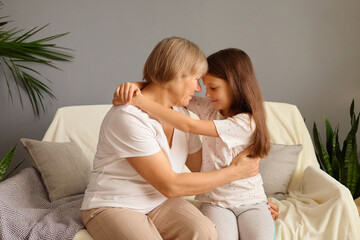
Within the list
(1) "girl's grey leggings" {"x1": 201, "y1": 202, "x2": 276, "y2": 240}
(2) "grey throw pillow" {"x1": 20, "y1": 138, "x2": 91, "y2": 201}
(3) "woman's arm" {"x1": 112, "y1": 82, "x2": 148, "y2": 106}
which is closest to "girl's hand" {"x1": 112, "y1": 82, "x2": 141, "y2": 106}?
(3) "woman's arm" {"x1": 112, "y1": 82, "x2": 148, "y2": 106}

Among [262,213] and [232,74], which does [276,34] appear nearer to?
[232,74]

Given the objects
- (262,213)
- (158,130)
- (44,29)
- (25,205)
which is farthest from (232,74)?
(44,29)

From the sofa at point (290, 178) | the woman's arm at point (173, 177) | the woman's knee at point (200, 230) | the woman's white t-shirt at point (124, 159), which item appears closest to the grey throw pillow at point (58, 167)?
the sofa at point (290, 178)

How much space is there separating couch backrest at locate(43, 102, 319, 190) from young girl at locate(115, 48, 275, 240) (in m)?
0.84

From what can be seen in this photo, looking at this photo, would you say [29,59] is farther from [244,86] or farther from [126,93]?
[244,86]

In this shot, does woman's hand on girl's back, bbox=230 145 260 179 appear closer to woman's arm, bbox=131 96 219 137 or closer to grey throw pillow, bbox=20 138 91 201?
woman's arm, bbox=131 96 219 137

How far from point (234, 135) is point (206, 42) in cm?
151

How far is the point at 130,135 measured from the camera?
1.51m

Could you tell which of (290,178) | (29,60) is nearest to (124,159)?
(290,178)

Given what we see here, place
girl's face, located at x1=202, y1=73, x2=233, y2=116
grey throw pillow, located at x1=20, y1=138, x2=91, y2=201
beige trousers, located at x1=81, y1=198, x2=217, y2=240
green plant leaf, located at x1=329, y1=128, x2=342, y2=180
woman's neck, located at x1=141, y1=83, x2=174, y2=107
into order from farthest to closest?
green plant leaf, located at x1=329, y1=128, x2=342, y2=180 → grey throw pillow, located at x1=20, y1=138, x2=91, y2=201 → girl's face, located at x1=202, y1=73, x2=233, y2=116 → woman's neck, located at x1=141, y1=83, x2=174, y2=107 → beige trousers, located at x1=81, y1=198, x2=217, y2=240

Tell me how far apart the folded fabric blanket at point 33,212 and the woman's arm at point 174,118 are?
0.55 metres

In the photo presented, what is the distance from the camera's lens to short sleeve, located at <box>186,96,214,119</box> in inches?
79.2

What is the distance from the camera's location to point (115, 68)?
3.07 metres

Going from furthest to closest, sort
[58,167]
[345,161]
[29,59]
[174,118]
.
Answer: [29,59] < [345,161] < [58,167] < [174,118]
